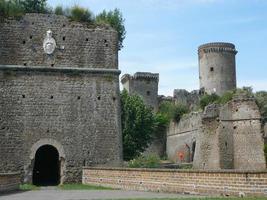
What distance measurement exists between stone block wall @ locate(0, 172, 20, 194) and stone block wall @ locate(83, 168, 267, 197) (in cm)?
343

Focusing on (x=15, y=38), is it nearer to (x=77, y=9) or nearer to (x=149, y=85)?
(x=77, y=9)

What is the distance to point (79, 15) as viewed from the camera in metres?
23.5

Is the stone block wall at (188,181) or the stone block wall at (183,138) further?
the stone block wall at (183,138)

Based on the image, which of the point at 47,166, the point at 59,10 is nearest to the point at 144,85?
the point at 47,166

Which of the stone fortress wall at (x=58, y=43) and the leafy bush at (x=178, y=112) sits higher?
the stone fortress wall at (x=58, y=43)

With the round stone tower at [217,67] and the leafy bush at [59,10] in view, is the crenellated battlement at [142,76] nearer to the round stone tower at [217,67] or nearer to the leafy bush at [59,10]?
the round stone tower at [217,67]

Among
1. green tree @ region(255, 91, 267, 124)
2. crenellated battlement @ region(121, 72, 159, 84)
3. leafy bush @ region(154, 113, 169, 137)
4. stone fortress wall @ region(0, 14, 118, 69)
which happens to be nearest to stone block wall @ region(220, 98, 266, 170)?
stone fortress wall @ region(0, 14, 118, 69)

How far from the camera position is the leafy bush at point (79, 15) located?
77.0ft

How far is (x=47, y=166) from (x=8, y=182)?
26.5 feet

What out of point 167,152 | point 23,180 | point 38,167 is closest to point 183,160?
point 167,152

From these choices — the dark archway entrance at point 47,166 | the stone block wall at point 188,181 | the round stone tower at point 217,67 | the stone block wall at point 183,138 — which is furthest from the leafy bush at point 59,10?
the round stone tower at point 217,67

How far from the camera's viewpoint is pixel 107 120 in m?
22.8

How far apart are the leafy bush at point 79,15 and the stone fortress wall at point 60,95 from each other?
0.45 metres

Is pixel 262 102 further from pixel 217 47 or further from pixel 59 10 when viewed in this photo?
pixel 59 10
